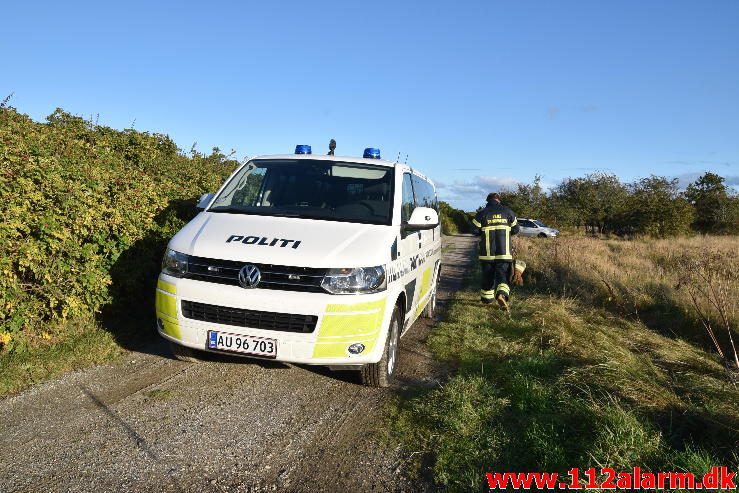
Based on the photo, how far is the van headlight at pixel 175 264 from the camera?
4082 mm

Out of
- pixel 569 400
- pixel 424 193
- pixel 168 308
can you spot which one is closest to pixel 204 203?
pixel 168 308

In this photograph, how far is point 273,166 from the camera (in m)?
5.52

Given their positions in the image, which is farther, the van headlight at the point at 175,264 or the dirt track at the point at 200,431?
the van headlight at the point at 175,264

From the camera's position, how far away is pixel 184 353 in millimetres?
4461

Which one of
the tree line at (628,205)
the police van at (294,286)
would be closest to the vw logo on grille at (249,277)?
the police van at (294,286)

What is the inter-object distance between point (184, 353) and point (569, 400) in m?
3.23

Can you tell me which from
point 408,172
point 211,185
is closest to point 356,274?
point 408,172

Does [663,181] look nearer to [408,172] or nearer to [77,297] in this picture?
[408,172]

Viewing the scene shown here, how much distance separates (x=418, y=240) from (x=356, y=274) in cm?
166

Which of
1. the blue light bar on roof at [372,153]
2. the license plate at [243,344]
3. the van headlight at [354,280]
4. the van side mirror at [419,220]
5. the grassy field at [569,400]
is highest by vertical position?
the blue light bar on roof at [372,153]

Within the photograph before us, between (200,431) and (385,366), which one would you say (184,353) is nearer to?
(200,431)

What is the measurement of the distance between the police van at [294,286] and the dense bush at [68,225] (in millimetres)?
888

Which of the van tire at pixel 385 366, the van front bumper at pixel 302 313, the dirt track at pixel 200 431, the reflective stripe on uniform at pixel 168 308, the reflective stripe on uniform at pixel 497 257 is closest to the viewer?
the dirt track at pixel 200 431

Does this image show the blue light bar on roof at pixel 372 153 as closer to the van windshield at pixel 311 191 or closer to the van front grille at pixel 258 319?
the van windshield at pixel 311 191
